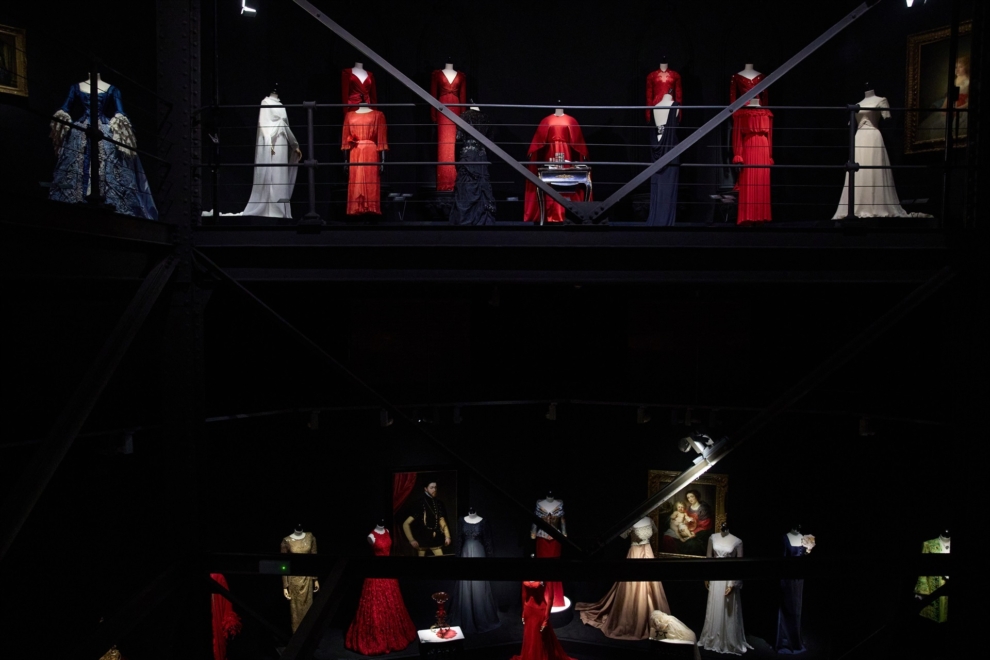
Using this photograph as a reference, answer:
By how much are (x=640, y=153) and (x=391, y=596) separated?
5316 millimetres

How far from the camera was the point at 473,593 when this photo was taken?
7828 mm

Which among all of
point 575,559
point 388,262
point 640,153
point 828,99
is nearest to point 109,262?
point 388,262

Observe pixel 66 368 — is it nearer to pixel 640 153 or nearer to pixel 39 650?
pixel 39 650

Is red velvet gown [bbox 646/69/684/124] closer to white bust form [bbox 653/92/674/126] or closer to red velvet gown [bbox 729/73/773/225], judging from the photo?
white bust form [bbox 653/92/674/126]

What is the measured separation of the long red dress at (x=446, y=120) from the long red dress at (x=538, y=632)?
4046mm

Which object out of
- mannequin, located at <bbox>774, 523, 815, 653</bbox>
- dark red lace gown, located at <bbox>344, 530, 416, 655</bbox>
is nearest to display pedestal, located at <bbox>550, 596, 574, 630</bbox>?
dark red lace gown, located at <bbox>344, 530, 416, 655</bbox>

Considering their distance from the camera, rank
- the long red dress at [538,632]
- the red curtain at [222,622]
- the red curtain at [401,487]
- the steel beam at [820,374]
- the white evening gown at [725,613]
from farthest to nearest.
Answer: the red curtain at [401,487], the white evening gown at [725,613], the long red dress at [538,632], the red curtain at [222,622], the steel beam at [820,374]

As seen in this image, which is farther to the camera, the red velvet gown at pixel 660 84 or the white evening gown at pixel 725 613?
the red velvet gown at pixel 660 84

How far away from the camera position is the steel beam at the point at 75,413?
10.3 ft

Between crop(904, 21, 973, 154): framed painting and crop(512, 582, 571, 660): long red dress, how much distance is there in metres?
5.52

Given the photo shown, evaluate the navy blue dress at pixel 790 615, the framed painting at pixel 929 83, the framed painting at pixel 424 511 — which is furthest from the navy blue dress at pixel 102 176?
the framed painting at pixel 929 83

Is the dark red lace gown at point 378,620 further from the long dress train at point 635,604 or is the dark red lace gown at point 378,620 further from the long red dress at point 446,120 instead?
the long red dress at point 446,120

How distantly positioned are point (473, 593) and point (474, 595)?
0.03 metres

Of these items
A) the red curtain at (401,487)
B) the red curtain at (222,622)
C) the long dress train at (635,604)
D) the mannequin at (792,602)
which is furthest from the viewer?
the red curtain at (401,487)
